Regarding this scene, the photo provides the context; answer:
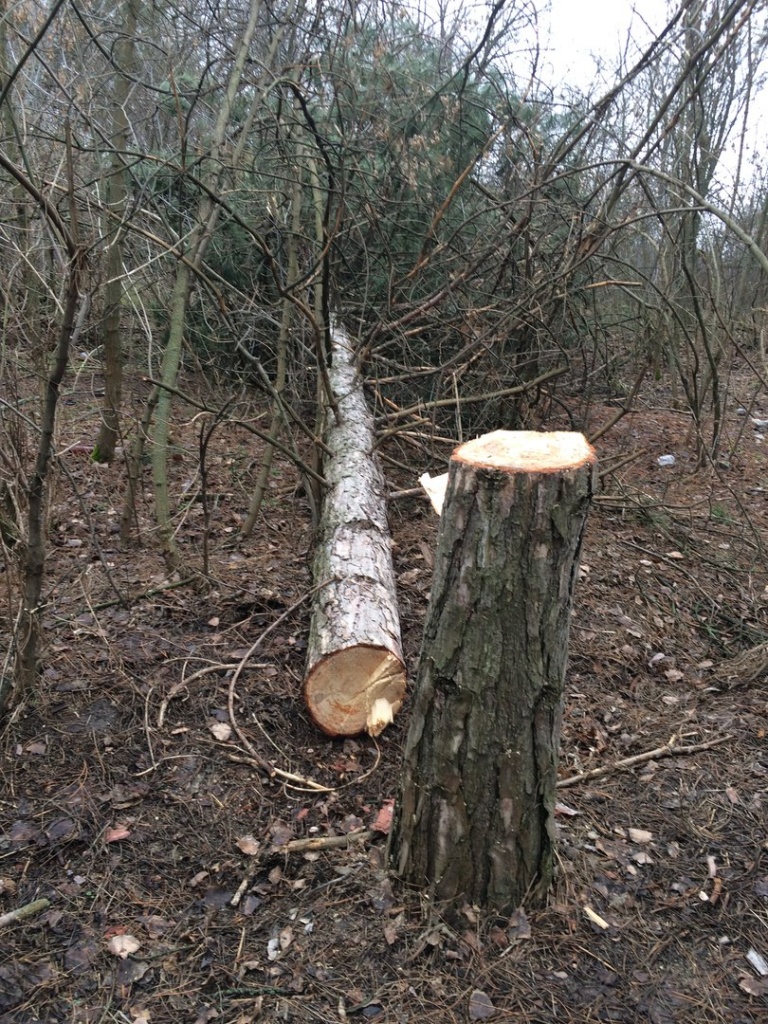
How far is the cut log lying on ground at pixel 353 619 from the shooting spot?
2.91 metres

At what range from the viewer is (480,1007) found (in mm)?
1902

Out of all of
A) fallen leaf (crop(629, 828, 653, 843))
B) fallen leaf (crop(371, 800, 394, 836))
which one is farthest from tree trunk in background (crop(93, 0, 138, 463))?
fallen leaf (crop(629, 828, 653, 843))

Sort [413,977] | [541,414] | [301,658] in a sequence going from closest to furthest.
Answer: [413,977]
[301,658]
[541,414]

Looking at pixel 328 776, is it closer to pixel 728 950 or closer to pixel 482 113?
pixel 728 950

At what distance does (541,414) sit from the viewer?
646 cm

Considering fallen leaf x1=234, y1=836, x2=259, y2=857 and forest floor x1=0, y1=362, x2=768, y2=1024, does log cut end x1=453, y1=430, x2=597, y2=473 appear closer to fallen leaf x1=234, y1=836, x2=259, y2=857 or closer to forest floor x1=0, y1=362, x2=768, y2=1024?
forest floor x1=0, y1=362, x2=768, y2=1024

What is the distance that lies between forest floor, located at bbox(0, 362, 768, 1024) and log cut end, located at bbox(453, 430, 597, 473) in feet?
4.27

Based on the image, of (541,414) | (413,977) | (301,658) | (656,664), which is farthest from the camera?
(541,414)

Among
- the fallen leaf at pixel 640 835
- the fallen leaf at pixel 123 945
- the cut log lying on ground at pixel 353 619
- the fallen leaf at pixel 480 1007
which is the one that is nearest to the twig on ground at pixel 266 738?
the cut log lying on ground at pixel 353 619

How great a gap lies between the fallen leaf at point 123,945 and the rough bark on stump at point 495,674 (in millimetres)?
792

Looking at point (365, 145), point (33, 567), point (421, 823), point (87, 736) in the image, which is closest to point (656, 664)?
point (421, 823)

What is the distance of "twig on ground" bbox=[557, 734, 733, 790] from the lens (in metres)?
2.72

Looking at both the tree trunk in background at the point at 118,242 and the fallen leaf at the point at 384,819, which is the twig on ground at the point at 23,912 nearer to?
the fallen leaf at the point at 384,819

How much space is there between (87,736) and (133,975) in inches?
37.5
